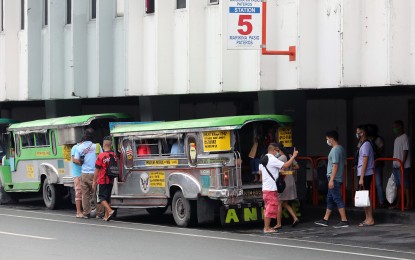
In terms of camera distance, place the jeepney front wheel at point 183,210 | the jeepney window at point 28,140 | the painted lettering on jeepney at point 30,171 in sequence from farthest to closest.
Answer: the jeepney window at point 28,140 < the painted lettering on jeepney at point 30,171 < the jeepney front wheel at point 183,210

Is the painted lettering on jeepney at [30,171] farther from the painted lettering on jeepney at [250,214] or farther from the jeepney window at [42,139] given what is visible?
the painted lettering on jeepney at [250,214]

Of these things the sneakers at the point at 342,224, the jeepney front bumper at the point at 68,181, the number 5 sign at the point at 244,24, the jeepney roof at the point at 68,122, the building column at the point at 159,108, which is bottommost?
the sneakers at the point at 342,224

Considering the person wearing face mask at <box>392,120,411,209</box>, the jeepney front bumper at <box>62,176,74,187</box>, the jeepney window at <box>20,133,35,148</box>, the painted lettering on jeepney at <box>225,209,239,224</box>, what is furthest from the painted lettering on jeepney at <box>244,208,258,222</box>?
the jeepney window at <box>20,133,35,148</box>

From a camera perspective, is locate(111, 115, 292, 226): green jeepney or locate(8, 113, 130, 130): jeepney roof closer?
locate(111, 115, 292, 226): green jeepney

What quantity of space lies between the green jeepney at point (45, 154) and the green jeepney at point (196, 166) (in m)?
2.60

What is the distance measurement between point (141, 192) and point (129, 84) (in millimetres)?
5467

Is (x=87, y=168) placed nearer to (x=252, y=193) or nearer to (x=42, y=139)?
(x=42, y=139)

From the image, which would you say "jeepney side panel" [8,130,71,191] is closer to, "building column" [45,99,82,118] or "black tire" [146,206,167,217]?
"black tire" [146,206,167,217]

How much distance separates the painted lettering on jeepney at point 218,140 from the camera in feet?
61.7

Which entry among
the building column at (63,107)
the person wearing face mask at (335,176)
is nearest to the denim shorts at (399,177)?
the person wearing face mask at (335,176)

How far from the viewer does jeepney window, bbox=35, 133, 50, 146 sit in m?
25.1

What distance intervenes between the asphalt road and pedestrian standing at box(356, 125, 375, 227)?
339 millimetres

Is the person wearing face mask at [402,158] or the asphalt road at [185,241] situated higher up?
the person wearing face mask at [402,158]

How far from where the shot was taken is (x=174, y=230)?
750 inches
